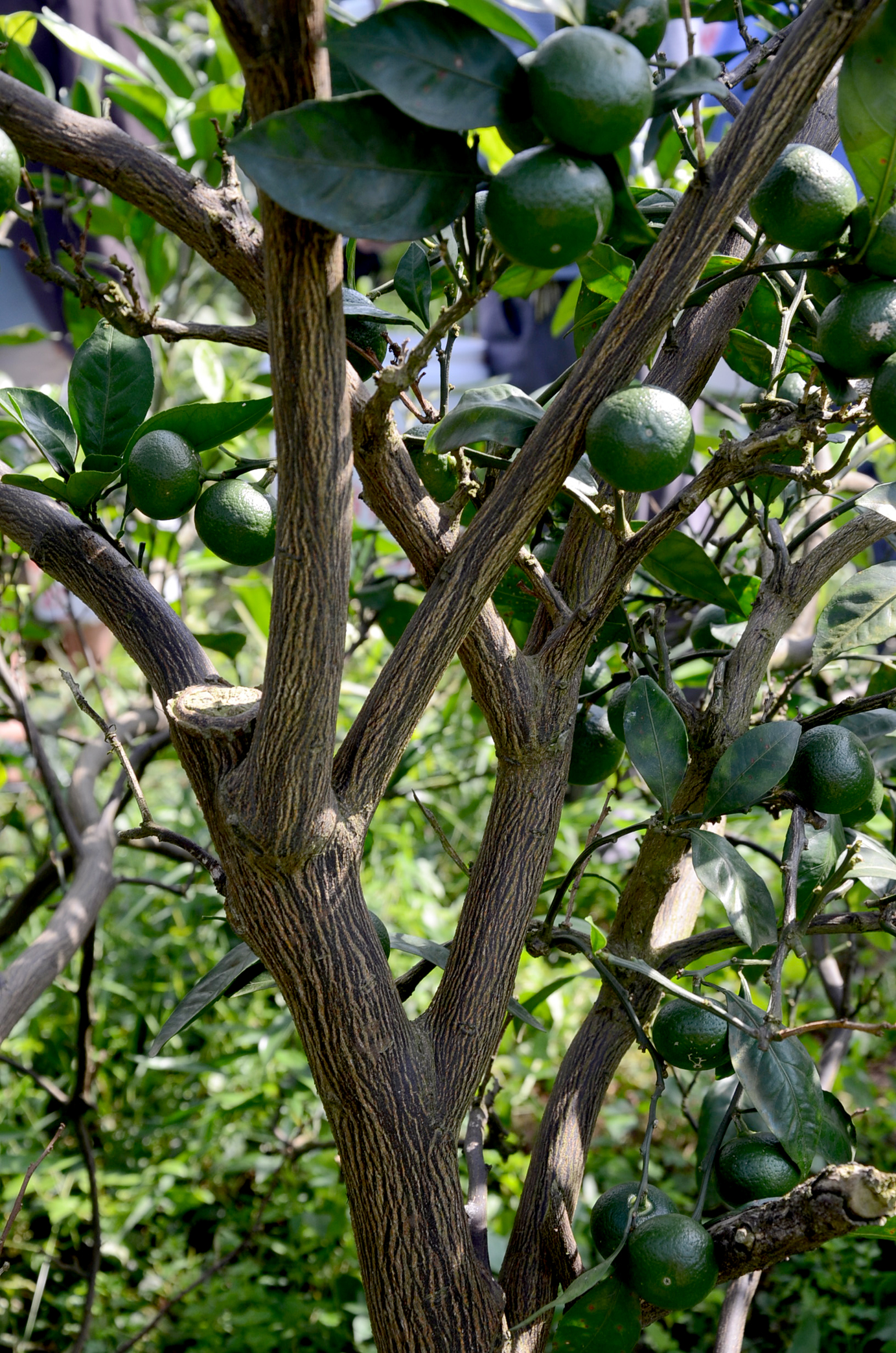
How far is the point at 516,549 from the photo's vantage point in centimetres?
55

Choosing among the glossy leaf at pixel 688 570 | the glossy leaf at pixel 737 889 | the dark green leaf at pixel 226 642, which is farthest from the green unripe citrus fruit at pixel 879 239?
the dark green leaf at pixel 226 642

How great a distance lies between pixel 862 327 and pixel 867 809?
0.33m

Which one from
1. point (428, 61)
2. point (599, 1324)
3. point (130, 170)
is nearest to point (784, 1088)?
point (599, 1324)

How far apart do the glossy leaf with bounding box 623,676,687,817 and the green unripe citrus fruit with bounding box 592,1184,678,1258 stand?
Result: 261 mm

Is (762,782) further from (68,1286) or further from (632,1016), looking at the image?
(68,1286)

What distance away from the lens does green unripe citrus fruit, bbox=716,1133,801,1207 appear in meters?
0.66

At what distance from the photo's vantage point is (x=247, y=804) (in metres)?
0.55

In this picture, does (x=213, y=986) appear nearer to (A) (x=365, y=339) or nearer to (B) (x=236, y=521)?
(B) (x=236, y=521)

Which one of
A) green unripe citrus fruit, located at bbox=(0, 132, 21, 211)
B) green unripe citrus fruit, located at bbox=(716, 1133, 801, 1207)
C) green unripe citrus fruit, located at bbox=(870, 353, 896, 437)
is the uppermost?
green unripe citrus fruit, located at bbox=(0, 132, 21, 211)

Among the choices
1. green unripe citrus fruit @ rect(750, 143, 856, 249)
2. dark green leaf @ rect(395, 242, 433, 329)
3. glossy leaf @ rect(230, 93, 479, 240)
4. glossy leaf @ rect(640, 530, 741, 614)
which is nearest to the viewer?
glossy leaf @ rect(230, 93, 479, 240)

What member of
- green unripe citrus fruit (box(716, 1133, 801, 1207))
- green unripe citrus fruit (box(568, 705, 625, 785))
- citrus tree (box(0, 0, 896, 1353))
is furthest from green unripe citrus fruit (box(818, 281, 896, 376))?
green unripe citrus fruit (box(716, 1133, 801, 1207))

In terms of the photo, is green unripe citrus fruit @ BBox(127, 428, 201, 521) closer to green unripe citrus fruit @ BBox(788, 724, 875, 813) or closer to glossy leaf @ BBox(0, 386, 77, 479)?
glossy leaf @ BBox(0, 386, 77, 479)

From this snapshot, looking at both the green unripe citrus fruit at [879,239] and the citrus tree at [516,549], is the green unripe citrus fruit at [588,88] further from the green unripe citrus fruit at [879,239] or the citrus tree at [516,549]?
the green unripe citrus fruit at [879,239]

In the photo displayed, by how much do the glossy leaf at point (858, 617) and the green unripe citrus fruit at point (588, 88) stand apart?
0.33 meters
